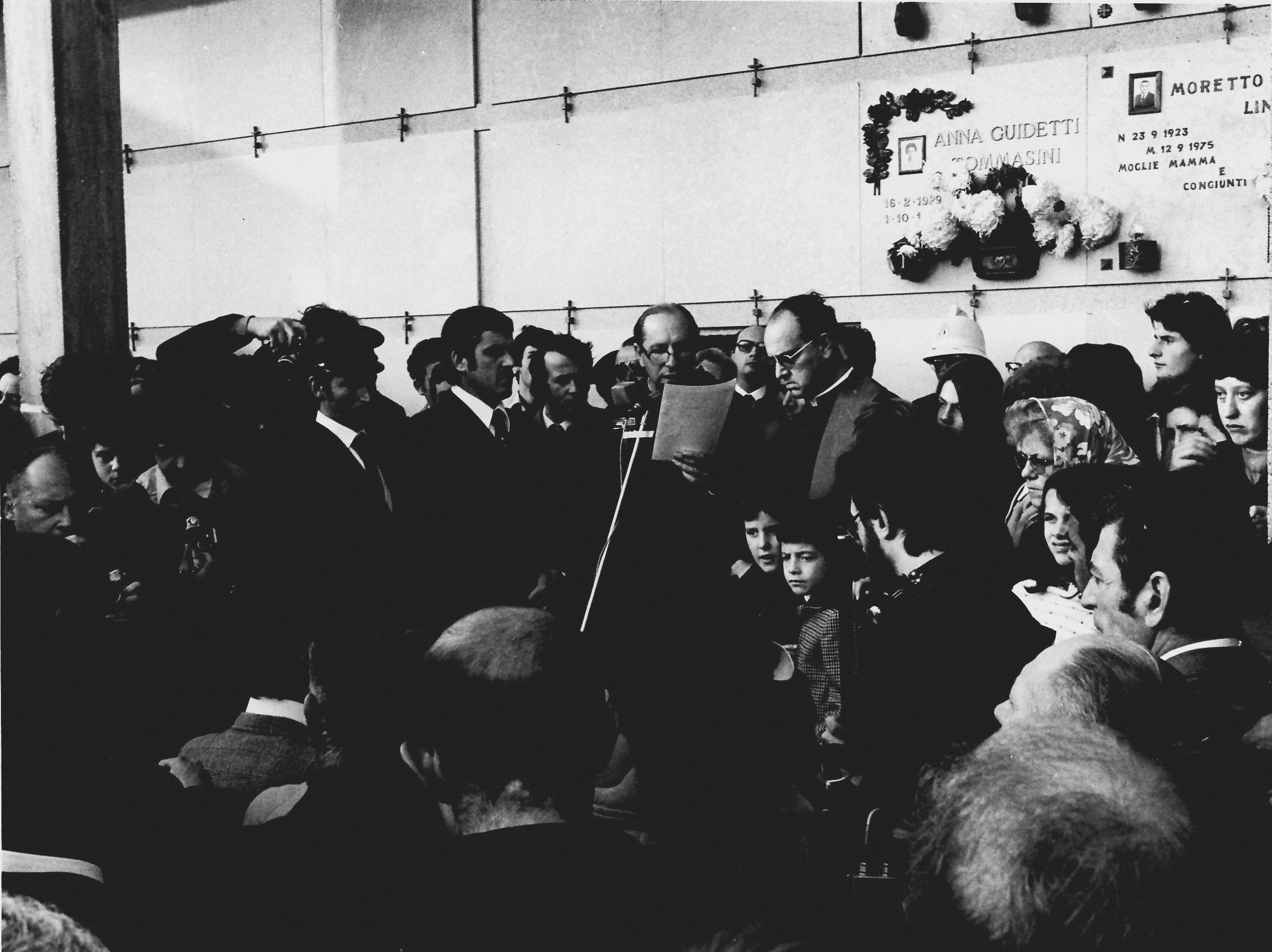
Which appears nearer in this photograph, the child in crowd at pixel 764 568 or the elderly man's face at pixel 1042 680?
the elderly man's face at pixel 1042 680

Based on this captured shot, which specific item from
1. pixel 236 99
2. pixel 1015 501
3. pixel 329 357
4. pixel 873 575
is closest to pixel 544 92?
pixel 236 99

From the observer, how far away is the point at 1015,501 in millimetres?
4199

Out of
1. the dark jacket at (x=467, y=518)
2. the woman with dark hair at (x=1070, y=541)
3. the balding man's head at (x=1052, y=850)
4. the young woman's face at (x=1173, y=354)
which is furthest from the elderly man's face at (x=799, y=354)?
the balding man's head at (x=1052, y=850)

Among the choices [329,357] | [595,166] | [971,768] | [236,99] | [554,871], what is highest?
[236,99]

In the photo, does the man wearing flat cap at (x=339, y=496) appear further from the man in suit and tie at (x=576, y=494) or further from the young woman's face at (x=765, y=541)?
the young woman's face at (x=765, y=541)

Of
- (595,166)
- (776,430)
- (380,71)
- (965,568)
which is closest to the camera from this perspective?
A: (965,568)

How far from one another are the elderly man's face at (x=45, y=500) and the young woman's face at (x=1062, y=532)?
7.60ft

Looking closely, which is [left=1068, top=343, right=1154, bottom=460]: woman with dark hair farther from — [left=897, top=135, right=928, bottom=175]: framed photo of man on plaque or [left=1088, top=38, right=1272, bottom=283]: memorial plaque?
[left=897, top=135, right=928, bottom=175]: framed photo of man on plaque

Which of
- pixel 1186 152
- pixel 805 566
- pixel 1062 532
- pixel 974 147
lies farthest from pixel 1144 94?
pixel 1062 532

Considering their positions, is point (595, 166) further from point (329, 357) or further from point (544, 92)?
point (329, 357)

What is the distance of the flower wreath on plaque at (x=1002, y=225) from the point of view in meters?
7.09

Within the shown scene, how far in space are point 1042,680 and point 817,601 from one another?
1701mm

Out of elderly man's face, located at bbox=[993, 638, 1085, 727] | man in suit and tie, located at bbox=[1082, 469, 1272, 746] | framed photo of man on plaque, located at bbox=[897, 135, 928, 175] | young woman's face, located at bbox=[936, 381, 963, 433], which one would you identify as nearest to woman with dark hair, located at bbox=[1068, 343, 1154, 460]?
young woman's face, located at bbox=[936, 381, 963, 433]

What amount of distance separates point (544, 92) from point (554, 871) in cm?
790
